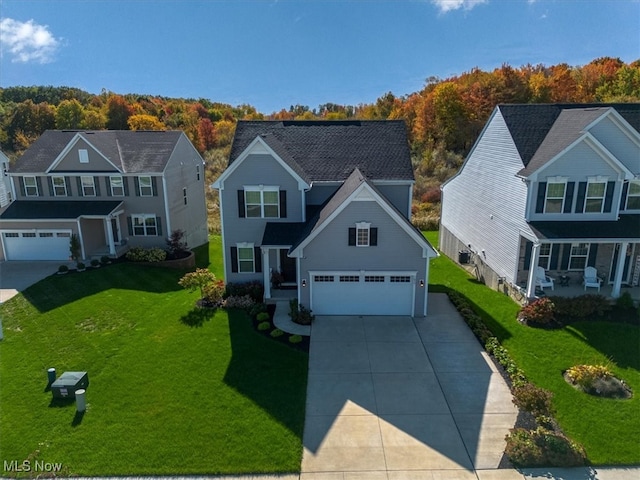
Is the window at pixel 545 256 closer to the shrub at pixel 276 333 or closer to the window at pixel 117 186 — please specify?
the shrub at pixel 276 333

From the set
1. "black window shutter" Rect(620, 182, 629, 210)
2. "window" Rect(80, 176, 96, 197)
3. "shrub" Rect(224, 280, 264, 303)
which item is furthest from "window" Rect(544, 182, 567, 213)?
"window" Rect(80, 176, 96, 197)

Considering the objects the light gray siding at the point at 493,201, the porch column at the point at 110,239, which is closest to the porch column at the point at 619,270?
the light gray siding at the point at 493,201

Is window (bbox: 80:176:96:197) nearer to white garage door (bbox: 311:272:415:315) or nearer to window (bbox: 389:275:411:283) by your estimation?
white garage door (bbox: 311:272:415:315)

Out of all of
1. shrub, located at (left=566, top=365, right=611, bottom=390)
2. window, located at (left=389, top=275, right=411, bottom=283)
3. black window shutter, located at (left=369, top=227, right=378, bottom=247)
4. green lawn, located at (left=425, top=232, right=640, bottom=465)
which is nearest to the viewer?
green lawn, located at (left=425, top=232, right=640, bottom=465)

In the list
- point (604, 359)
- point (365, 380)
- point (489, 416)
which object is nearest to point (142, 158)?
point (365, 380)

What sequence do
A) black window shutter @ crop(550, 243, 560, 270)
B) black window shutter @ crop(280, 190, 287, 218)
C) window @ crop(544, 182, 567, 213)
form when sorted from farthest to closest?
black window shutter @ crop(550, 243, 560, 270)
black window shutter @ crop(280, 190, 287, 218)
window @ crop(544, 182, 567, 213)

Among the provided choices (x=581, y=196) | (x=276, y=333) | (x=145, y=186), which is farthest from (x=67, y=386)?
(x=581, y=196)
